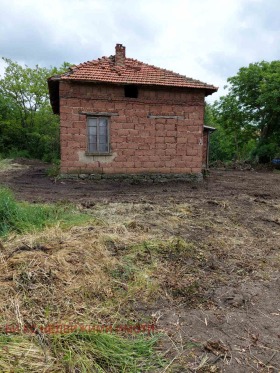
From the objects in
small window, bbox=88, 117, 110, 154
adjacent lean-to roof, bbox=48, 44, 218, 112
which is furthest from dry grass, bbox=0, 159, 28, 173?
small window, bbox=88, 117, 110, 154

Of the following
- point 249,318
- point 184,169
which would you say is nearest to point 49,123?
point 184,169

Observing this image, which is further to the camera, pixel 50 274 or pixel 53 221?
pixel 53 221

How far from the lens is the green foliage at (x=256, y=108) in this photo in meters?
19.2

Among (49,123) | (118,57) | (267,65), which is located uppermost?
(267,65)

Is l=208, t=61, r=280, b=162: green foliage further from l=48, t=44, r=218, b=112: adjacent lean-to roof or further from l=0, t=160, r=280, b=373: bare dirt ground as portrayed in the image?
l=0, t=160, r=280, b=373: bare dirt ground

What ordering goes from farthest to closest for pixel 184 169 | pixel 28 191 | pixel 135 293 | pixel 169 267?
pixel 184 169 < pixel 28 191 < pixel 169 267 < pixel 135 293

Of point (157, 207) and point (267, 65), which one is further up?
point (267, 65)

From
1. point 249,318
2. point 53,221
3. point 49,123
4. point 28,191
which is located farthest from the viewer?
point 49,123

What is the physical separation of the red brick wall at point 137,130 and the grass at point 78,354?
9.08 meters

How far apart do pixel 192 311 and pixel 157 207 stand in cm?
391

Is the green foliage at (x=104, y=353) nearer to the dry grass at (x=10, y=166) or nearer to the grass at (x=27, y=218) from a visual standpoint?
the grass at (x=27, y=218)

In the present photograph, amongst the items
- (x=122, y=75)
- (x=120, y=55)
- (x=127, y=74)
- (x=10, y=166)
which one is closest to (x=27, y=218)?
(x=122, y=75)

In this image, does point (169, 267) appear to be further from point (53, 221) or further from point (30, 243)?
point (53, 221)

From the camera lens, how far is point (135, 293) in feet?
10.0
